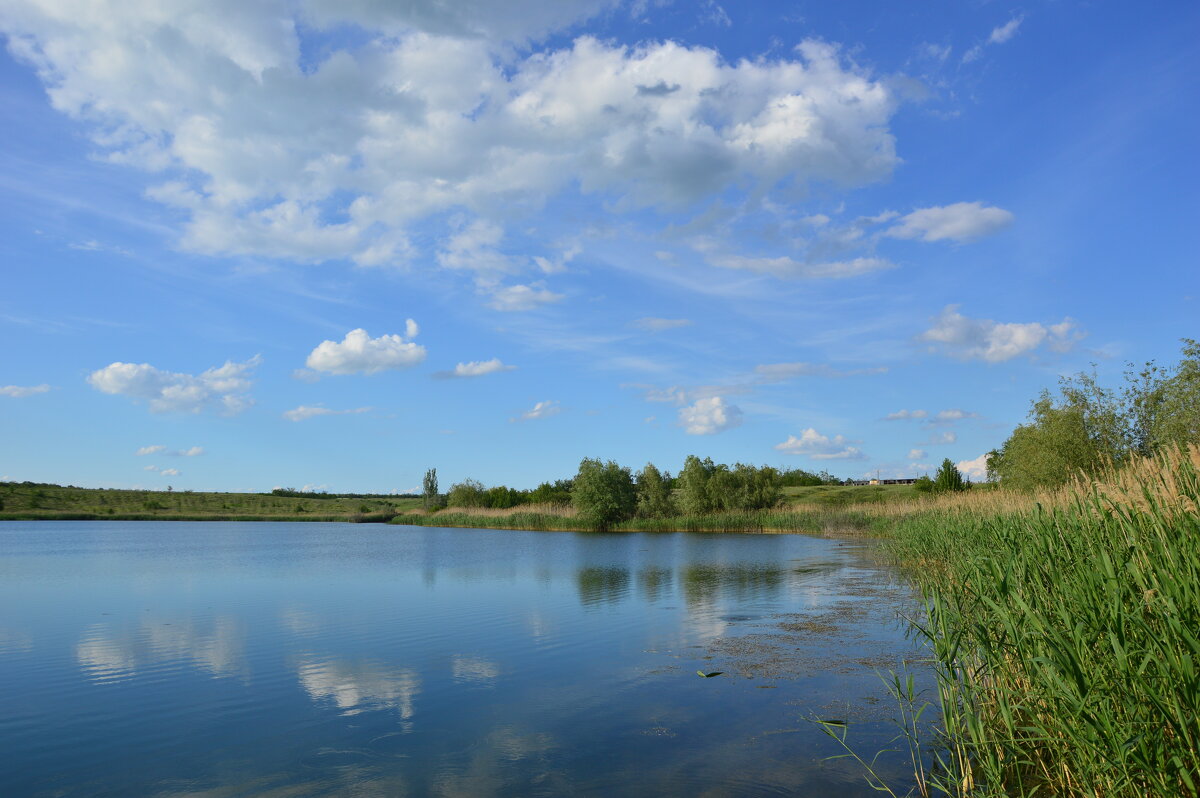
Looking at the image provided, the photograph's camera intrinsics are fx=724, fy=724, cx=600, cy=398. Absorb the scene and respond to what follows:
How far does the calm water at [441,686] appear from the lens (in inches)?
249

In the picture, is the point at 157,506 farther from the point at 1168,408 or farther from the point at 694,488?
the point at 1168,408

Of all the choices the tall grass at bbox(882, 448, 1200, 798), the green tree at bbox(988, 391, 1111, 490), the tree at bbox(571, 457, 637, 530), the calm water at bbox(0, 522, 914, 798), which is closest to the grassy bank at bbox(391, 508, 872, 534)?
the tree at bbox(571, 457, 637, 530)

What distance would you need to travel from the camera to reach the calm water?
6.32 meters

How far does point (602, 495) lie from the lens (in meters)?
54.4

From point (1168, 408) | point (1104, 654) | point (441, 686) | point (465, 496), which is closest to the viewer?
point (1104, 654)

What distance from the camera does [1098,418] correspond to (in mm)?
30828

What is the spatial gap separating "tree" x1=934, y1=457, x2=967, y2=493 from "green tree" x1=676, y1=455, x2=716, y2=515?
1760 centimetres

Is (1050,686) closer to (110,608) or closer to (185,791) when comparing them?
(185,791)

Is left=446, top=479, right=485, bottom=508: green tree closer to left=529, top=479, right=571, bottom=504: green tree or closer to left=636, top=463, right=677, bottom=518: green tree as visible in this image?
left=529, top=479, right=571, bottom=504: green tree

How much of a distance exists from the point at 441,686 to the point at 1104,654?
735 cm

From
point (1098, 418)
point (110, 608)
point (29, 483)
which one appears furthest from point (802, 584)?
point (29, 483)

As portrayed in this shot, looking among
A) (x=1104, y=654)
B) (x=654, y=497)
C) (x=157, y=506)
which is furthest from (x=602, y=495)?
(x=157, y=506)

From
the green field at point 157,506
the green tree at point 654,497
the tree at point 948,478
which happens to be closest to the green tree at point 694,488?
the green tree at point 654,497

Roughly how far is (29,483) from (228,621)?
10309 cm
